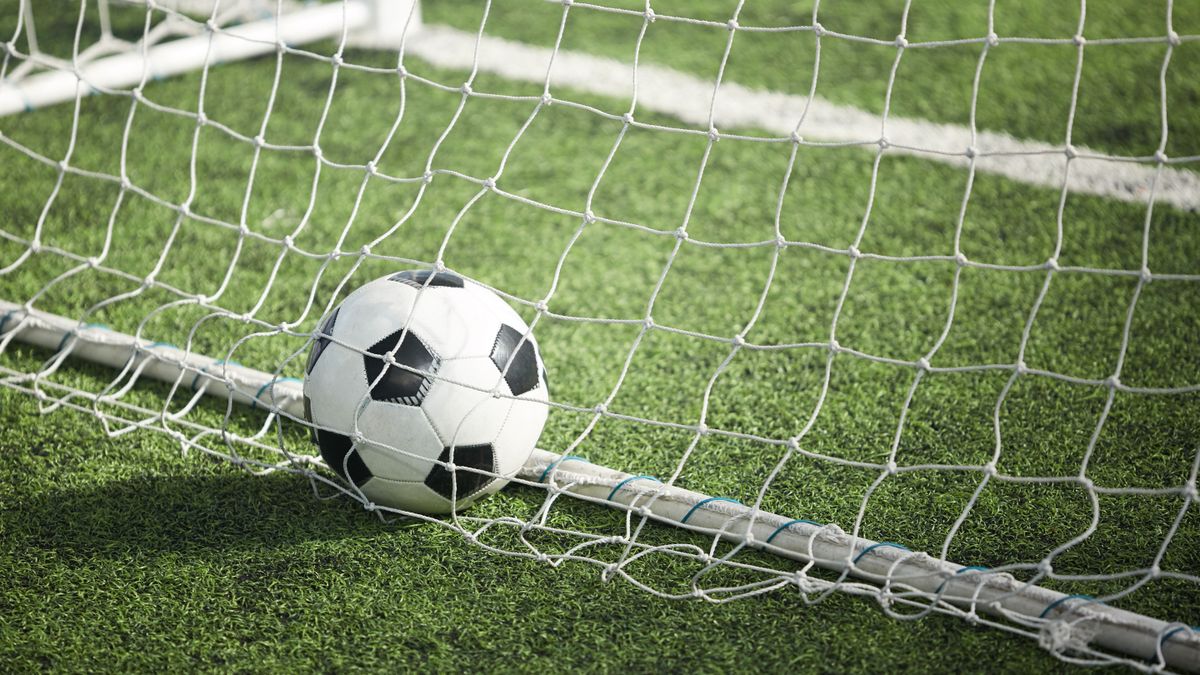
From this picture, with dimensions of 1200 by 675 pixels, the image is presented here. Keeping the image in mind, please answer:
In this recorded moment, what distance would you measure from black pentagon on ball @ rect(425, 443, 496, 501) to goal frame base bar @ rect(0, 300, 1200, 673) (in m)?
0.13

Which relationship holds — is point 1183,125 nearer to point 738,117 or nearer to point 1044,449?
point 738,117

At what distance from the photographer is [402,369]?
7.18 ft

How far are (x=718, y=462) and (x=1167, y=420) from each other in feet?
3.53

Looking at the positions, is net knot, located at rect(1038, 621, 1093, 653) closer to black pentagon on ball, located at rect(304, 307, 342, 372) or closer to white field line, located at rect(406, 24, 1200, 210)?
black pentagon on ball, located at rect(304, 307, 342, 372)

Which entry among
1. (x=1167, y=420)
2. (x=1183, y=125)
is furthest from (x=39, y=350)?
(x=1183, y=125)

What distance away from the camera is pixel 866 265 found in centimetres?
335

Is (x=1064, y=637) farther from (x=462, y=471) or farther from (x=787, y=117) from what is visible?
(x=787, y=117)

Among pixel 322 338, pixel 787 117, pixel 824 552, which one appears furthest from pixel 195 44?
pixel 824 552

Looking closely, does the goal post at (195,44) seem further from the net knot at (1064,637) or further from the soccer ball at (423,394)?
the net knot at (1064,637)

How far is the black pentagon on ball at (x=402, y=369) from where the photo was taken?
7.18 feet

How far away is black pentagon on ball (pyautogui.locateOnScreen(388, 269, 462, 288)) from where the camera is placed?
7.59 feet

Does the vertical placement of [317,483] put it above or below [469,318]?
below

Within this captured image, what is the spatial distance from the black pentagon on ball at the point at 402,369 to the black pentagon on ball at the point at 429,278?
14 centimetres

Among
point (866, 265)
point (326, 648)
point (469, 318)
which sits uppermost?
point (469, 318)
